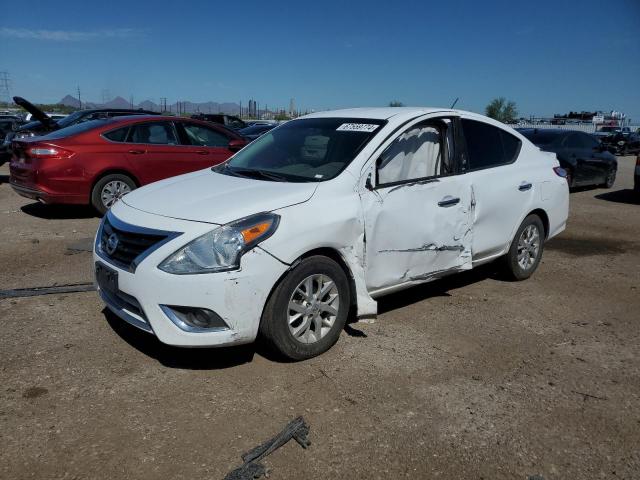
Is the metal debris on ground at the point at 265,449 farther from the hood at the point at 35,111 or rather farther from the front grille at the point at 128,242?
the hood at the point at 35,111

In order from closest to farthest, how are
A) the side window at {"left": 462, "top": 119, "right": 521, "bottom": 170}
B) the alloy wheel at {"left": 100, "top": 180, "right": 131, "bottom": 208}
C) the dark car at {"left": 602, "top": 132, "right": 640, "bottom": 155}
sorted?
the side window at {"left": 462, "top": 119, "right": 521, "bottom": 170}
the alloy wheel at {"left": 100, "top": 180, "right": 131, "bottom": 208}
the dark car at {"left": 602, "top": 132, "right": 640, "bottom": 155}

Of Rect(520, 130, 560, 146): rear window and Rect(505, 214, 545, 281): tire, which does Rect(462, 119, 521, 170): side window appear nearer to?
Rect(505, 214, 545, 281): tire

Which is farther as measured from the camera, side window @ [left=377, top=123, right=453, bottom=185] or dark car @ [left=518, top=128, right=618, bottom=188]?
dark car @ [left=518, top=128, right=618, bottom=188]

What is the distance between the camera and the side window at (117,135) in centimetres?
818

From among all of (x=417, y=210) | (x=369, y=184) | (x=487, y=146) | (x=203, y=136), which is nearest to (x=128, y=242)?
(x=369, y=184)

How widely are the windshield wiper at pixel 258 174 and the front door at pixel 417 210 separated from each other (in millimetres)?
647

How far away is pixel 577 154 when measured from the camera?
12.8 m

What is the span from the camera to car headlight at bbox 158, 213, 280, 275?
3221 millimetres

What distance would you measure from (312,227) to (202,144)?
5972mm

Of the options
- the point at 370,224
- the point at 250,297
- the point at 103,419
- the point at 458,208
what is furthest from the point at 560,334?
the point at 103,419


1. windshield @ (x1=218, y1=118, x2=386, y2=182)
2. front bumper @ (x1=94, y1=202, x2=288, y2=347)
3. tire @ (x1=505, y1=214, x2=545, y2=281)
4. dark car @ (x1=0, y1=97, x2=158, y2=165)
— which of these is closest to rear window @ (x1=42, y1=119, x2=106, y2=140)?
dark car @ (x1=0, y1=97, x2=158, y2=165)

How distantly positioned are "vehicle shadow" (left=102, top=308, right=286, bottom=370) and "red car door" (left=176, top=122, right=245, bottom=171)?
5084 mm

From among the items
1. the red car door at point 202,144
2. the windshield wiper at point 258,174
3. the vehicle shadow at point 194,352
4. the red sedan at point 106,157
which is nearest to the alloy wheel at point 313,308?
the vehicle shadow at point 194,352

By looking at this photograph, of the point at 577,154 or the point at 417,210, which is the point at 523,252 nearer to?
the point at 417,210
